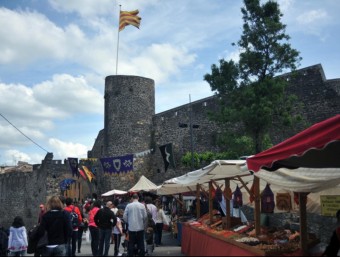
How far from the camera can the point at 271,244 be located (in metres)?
6.43

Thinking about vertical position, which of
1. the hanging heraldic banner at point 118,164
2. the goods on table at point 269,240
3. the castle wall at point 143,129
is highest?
the castle wall at point 143,129

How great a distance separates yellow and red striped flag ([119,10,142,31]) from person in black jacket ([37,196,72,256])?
21.9 metres

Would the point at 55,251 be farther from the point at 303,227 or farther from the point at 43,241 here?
the point at 303,227

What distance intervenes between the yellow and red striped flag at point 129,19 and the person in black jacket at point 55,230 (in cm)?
2186

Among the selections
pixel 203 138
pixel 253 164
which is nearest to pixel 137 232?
pixel 253 164

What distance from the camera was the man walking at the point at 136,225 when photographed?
8.59m

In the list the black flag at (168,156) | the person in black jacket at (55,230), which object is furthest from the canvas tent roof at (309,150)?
the black flag at (168,156)

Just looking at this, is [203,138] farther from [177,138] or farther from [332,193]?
[332,193]

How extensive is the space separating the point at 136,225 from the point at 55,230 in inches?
103

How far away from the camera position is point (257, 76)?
1498 cm

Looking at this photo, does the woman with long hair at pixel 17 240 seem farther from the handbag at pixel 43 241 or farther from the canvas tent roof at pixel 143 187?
the canvas tent roof at pixel 143 187

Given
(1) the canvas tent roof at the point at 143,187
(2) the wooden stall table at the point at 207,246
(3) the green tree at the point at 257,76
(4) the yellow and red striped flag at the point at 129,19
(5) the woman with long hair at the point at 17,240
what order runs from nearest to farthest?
(2) the wooden stall table at the point at 207,246
(5) the woman with long hair at the point at 17,240
(3) the green tree at the point at 257,76
(1) the canvas tent roof at the point at 143,187
(4) the yellow and red striped flag at the point at 129,19

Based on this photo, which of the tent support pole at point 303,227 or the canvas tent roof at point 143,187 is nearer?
the tent support pole at point 303,227

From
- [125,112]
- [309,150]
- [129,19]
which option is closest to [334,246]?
[309,150]
